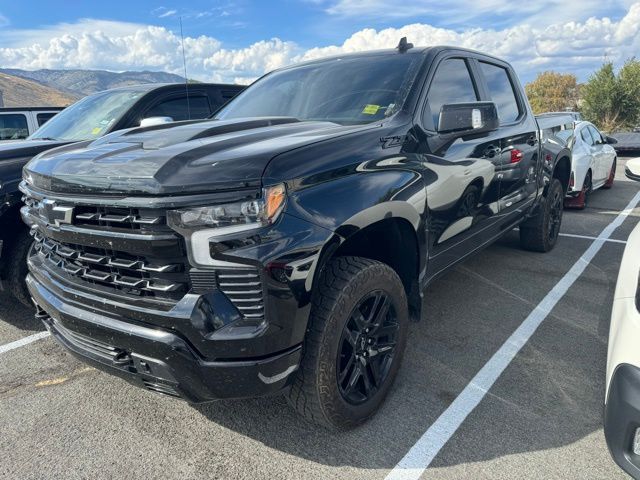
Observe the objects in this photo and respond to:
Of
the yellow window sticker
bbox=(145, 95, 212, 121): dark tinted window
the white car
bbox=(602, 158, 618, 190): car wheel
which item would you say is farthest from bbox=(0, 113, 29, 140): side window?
bbox=(602, 158, 618, 190): car wheel

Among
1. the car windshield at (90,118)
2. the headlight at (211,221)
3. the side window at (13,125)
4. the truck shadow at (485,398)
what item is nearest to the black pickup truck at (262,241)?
the headlight at (211,221)

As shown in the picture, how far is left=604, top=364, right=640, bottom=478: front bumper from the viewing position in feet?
5.69

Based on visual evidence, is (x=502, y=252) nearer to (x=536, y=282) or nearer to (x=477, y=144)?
(x=536, y=282)

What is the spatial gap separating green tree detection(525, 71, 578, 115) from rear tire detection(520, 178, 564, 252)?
7365cm

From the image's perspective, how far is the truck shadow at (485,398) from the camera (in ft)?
7.60

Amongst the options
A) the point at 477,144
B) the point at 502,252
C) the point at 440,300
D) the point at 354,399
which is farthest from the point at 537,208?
the point at 354,399

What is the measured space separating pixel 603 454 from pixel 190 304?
198 cm

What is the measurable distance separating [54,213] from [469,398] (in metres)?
2.30

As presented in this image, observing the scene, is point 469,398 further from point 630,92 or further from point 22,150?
point 630,92

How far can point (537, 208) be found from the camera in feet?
16.1

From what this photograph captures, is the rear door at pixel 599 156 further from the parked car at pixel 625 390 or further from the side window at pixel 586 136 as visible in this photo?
the parked car at pixel 625 390

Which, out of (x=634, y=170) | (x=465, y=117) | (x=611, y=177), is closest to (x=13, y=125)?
(x=465, y=117)

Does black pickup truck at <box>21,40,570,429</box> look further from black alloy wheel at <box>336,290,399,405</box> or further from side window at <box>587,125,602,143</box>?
side window at <box>587,125,602,143</box>

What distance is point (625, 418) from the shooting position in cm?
175
